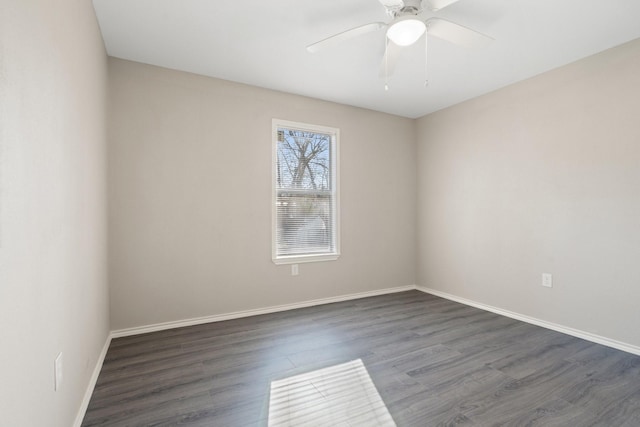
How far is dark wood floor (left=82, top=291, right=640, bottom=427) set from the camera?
5.67ft

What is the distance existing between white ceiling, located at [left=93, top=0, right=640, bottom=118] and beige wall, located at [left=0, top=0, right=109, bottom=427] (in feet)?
1.92

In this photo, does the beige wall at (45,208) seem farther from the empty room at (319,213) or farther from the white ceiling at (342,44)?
the white ceiling at (342,44)

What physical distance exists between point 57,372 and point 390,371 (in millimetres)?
1866

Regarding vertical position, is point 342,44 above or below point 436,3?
above

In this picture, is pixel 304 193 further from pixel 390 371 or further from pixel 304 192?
pixel 390 371

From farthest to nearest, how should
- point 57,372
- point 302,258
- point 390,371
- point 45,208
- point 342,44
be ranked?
point 302,258
point 342,44
point 390,371
point 57,372
point 45,208

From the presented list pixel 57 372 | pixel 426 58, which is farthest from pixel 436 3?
pixel 57 372

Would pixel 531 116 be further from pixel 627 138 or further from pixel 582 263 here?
pixel 582 263

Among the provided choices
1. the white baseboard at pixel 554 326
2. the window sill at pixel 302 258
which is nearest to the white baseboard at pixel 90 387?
the window sill at pixel 302 258

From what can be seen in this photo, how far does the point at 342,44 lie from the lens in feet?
8.46

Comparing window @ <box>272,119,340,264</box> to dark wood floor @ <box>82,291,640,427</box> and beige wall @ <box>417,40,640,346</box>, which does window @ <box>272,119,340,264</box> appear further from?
beige wall @ <box>417,40,640,346</box>

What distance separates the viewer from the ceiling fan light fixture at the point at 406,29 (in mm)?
1827

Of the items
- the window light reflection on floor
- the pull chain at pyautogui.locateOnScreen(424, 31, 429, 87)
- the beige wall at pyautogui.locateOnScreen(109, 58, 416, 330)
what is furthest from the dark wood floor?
the pull chain at pyautogui.locateOnScreen(424, 31, 429, 87)

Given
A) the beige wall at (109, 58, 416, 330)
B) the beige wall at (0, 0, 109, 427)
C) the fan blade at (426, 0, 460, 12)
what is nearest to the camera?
the beige wall at (0, 0, 109, 427)
